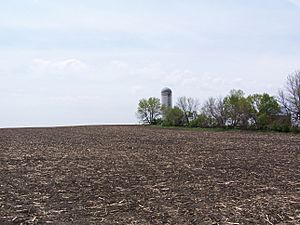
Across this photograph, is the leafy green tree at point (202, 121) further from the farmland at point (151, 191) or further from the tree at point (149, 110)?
the farmland at point (151, 191)

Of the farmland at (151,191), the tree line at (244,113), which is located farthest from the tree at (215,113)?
the farmland at (151,191)

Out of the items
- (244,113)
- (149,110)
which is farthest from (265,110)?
(149,110)

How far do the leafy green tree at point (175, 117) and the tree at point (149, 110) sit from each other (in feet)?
18.8

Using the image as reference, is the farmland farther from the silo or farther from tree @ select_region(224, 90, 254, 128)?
the silo

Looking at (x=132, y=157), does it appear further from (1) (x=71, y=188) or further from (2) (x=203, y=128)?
(2) (x=203, y=128)

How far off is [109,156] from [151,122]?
151ft

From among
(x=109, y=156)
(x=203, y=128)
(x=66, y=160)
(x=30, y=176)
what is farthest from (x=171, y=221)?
A: (x=203, y=128)

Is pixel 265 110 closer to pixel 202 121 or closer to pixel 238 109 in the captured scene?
pixel 238 109

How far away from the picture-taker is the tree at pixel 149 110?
66.0m

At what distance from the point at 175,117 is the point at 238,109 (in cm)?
1222

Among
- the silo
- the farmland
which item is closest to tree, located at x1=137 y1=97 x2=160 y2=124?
the silo

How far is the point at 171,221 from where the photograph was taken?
319 inches

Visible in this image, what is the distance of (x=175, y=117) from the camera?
5888 centimetres

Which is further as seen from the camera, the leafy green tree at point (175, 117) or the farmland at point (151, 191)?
the leafy green tree at point (175, 117)
